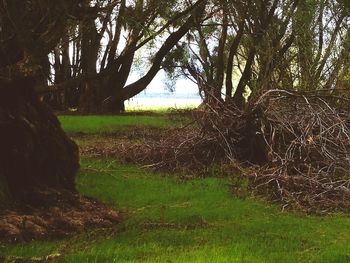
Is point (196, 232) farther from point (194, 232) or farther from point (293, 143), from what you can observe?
point (293, 143)

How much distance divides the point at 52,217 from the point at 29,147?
1.11m

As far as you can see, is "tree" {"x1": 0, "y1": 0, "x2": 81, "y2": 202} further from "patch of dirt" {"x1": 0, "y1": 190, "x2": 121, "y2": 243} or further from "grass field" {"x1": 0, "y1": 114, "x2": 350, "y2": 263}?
"grass field" {"x1": 0, "y1": 114, "x2": 350, "y2": 263}

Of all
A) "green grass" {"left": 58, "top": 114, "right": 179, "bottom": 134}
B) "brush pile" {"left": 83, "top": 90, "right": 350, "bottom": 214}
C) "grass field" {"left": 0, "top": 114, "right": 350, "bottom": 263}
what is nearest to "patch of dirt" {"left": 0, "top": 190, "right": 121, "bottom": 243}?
"grass field" {"left": 0, "top": 114, "right": 350, "bottom": 263}

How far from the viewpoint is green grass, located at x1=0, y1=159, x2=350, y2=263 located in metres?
5.73

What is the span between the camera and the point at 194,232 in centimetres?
673

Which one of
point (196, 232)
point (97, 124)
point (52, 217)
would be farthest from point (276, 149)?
point (97, 124)

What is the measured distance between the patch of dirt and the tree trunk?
0.73 ft

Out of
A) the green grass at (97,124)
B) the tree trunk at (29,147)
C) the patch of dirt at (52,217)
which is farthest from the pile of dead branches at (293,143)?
the green grass at (97,124)

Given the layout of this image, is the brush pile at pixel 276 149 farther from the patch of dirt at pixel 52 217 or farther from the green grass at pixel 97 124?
the green grass at pixel 97 124

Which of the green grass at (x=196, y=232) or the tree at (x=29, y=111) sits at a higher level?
the tree at (x=29, y=111)

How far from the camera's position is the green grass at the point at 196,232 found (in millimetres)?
5734

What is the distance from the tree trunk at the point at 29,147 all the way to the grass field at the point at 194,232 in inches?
37.6

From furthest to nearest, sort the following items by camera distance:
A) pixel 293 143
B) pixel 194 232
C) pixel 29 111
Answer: pixel 293 143 < pixel 29 111 < pixel 194 232

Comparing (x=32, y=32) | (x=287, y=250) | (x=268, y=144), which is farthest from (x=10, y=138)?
(x=268, y=144)
